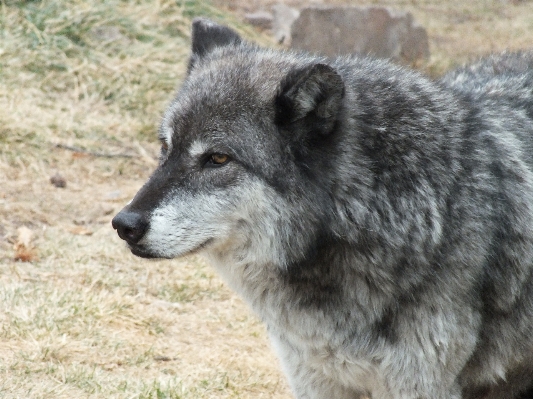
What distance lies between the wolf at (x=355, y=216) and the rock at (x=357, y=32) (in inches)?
314

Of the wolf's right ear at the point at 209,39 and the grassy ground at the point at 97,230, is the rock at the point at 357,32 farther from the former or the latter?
the wolf's right ear at the point at 209,39

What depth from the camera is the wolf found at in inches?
143

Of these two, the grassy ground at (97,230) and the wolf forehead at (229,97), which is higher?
the wolf forehead at (229,97)

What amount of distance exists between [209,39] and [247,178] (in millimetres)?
1099

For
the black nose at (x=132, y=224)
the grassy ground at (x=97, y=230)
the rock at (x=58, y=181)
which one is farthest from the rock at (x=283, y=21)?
the black nose at (x=132, y=224)

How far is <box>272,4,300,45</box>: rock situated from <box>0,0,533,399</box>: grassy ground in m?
0.53

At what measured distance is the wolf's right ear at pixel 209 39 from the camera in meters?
4.40

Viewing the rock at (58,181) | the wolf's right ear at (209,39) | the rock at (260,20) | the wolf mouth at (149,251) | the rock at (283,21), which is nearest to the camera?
the wolf mouth at (149,251)

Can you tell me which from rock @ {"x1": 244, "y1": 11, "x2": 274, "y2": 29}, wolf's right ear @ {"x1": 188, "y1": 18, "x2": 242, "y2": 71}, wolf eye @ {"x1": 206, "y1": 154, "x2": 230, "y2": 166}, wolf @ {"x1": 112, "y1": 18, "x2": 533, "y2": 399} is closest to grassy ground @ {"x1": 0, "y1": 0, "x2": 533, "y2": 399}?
rock @ {"x1": 244, "y1": 11, "x2": 274, "y2": 29}

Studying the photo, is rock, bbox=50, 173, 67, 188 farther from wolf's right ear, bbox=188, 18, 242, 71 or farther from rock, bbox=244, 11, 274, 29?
rock, bbox=244, 11, 274, 29

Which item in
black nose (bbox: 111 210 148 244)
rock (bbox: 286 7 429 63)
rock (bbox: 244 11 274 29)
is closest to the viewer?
black nose (bbox: 111 210 148 244)

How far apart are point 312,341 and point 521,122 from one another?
1.47 m

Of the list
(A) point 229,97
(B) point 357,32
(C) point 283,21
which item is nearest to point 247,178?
(A) point 229,97

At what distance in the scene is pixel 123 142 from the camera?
29.6 feet
